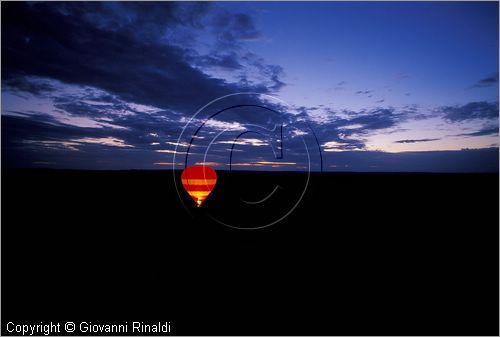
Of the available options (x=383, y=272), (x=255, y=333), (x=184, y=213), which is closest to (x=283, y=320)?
(x=255, y=333)

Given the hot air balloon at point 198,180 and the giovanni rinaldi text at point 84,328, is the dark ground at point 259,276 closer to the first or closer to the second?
the giovanni rinaldi text at point 84,328

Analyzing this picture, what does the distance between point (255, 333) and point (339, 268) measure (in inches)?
163

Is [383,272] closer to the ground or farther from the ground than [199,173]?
closer to the ground

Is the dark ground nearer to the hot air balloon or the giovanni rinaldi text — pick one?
the giovanni rinaldi text

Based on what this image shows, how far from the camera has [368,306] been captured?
673cm

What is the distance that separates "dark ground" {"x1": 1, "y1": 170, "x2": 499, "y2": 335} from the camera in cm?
630

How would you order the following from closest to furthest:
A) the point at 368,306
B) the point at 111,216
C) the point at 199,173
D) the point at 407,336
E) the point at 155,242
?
the point at 407,336 < the point at 368,306 < the point at 155,242 < the point at 199,173 < the point at 111,216

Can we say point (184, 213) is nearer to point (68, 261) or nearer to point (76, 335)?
point (68, 261)

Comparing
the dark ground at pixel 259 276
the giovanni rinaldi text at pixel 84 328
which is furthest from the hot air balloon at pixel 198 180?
the giovanni rinaldi text at pixel 84 328

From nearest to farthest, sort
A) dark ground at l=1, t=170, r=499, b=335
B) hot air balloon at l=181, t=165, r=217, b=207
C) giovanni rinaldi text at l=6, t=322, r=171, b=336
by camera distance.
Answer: giovanni rinaldi text at l=6, t=322, r=171, b=336 → dark ground at l=1, t=170, r=499, b=335 → hot air balloon at l=181, t=165, r=217, b=207

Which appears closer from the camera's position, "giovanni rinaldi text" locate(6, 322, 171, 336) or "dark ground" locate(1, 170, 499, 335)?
"giovanni rinaldi text" locate(6, 322, 171, 336)

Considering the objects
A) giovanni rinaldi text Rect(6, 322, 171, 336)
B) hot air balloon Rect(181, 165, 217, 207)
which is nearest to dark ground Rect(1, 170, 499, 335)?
giovanni rinaldi text Rect(6, 322, 171, 336)

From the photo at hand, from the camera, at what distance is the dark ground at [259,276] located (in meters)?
6.30

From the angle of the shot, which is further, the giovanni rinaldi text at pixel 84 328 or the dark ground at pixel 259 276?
the dark ground at pixel 259 276
